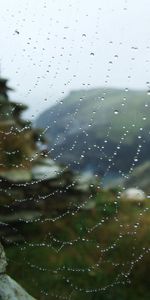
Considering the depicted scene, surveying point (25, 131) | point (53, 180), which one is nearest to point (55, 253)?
point (53, 180)

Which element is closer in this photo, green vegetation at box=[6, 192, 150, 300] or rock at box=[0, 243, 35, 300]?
rock at box=[0, 243, 35, 300]

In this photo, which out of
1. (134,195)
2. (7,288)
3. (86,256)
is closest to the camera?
(7,288)

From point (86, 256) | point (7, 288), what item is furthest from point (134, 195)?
point (7, 288)

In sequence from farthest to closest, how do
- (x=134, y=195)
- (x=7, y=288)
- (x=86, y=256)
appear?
(x=134, y=195) → (x=86, y=256) → (x=7, y=288)

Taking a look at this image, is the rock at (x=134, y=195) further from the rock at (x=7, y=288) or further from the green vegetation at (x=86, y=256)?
the rock at (x=7, y=288)

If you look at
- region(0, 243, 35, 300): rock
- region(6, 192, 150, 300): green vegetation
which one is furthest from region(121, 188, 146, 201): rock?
region(0, 243, 35, 300): rock

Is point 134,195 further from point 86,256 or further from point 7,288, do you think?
point 7,288

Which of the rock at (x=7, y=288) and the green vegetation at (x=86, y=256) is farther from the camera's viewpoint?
the green vegetation at (x=86, y=256)

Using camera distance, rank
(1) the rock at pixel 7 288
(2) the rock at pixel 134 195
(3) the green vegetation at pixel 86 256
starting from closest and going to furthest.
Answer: (1) the rock at pixel 7 288 → (3) the green vegetation at pixel 86 256 → (2) the rock at pixel 134 195

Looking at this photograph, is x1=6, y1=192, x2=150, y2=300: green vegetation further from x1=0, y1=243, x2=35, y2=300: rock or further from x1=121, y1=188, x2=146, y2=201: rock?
x1=0, y1=243, x2=35, y2=300: rock

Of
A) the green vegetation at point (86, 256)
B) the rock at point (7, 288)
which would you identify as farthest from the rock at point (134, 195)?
the rock at point (7, 288)

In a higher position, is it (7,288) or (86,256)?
(86,256)
